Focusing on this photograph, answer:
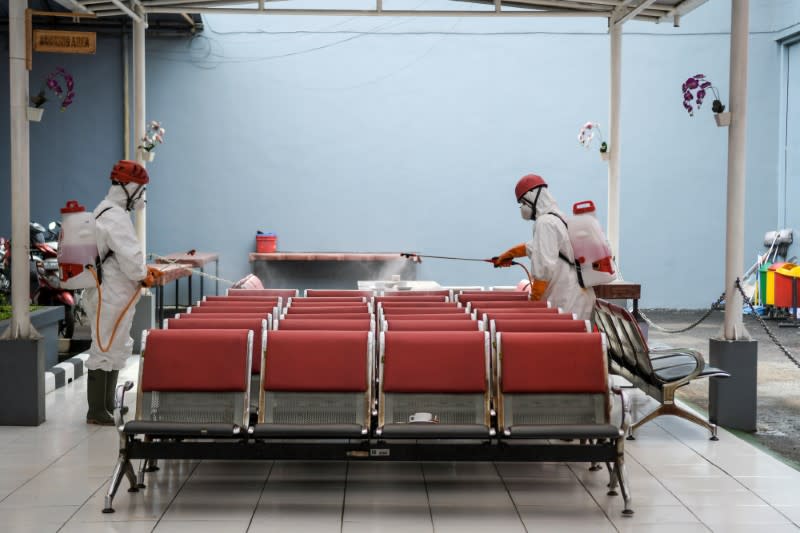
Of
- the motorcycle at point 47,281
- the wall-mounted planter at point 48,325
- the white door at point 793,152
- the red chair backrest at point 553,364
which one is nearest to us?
the red chair backrest at point 553,364

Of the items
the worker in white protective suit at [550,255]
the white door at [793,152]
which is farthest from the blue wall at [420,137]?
the worker in white protective suit at [550,255]

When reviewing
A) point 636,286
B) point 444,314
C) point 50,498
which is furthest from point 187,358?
point 636,286

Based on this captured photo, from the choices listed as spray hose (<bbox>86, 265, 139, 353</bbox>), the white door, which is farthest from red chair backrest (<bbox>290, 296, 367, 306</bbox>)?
the white door

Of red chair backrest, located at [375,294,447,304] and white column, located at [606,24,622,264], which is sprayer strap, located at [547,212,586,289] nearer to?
red chair backrest, located at [375,294,447,304]

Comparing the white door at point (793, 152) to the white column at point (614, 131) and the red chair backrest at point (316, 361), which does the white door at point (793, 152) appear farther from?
the red chair backrest at point (316, 361)

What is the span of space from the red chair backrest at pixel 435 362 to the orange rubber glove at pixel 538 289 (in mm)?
2610

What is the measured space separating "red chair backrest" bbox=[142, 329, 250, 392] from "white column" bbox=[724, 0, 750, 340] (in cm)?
376

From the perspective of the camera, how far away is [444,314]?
618 cm

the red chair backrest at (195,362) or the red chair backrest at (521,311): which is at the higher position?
the red chair backrest at (521,311)

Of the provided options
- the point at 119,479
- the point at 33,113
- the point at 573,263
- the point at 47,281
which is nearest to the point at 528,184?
the point at 573,263

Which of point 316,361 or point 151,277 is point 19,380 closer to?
point 151,277

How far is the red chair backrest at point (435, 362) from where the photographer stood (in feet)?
16.5

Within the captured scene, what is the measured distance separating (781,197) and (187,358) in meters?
11.7

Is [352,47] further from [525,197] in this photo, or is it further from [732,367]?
[732,367]
